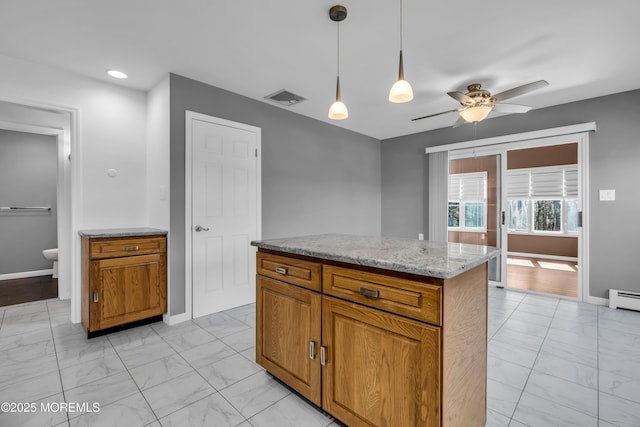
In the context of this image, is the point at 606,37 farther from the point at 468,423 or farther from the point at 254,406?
the point at 254,406

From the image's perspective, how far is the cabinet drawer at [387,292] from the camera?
1.11 m

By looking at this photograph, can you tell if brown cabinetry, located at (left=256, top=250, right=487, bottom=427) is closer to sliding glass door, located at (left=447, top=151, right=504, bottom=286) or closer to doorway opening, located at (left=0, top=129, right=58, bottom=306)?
sliding glass door, located at (left=447, top=151, right=504, bottom=286)

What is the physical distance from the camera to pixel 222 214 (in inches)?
128

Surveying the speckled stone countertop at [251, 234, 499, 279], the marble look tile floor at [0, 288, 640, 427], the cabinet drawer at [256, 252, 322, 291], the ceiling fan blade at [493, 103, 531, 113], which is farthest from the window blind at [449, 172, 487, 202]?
the cabinet drawer at [256, 252, 322, 291]

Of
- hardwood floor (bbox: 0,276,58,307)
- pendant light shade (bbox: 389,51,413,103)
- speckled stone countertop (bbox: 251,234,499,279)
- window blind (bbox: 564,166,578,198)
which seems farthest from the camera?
window blind (bbox: 564,166,578,198)

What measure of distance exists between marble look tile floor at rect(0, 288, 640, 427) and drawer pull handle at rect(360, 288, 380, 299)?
810 millimetres

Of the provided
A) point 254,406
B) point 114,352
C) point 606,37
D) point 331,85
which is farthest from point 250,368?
point 606,37

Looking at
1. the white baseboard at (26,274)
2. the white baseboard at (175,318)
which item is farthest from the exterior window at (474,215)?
the white baseboard at (26,274)

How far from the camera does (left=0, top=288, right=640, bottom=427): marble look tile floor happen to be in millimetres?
1608

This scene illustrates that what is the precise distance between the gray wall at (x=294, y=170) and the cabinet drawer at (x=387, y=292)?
2.13 metres

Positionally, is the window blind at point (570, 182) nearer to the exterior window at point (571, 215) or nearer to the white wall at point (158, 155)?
→ the exterior window at point (571, 215)

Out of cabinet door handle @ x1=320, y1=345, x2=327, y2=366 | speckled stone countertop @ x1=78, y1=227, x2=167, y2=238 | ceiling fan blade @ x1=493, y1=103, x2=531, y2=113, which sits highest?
ceiling fan blade @ x1=493, y1=103, x2=531, y2=113

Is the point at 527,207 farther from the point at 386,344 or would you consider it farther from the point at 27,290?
the point at 27,290

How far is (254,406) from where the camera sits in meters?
1.69
